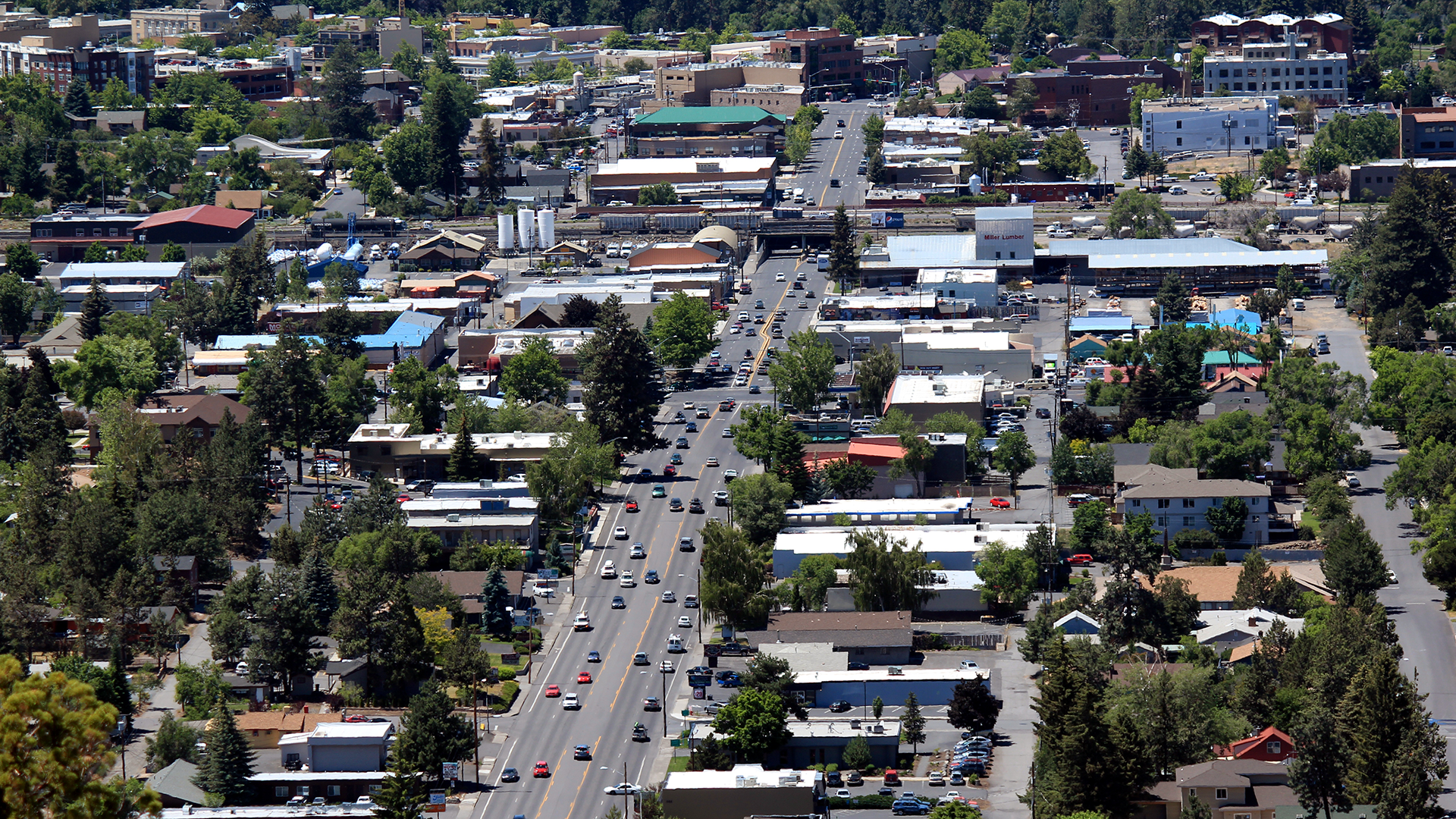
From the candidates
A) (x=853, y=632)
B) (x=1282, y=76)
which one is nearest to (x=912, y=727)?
(x=853, y=632)

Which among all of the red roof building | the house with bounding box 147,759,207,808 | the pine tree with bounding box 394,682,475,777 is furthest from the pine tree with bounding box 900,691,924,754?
the red roof building

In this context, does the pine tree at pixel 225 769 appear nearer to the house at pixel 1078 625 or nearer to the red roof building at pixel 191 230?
the house at pixel 1078 625

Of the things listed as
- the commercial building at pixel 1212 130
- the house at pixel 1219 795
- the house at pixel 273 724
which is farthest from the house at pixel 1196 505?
the commercial building at pixel 1212 130

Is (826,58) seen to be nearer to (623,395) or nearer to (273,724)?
(623,395)

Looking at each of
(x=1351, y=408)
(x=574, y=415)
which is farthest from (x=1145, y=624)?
(x=574, y=415)

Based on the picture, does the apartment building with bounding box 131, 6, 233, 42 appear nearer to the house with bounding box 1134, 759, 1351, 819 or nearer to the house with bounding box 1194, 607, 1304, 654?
the house with bounding box 1194, 607, 1304, 654

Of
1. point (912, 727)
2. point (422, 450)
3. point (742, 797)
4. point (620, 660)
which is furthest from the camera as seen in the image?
point (422, 450)
